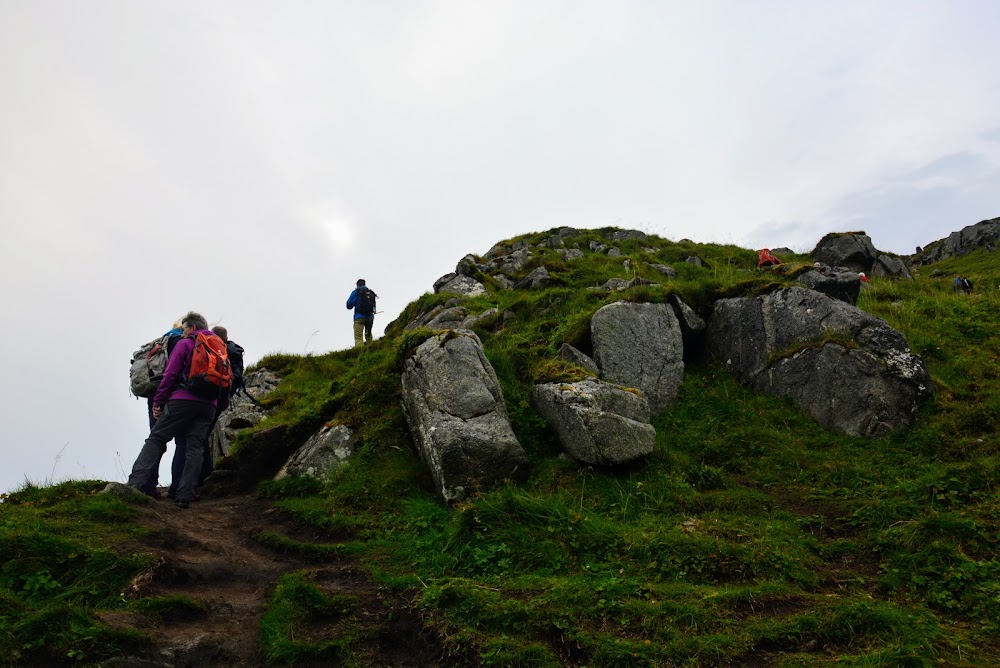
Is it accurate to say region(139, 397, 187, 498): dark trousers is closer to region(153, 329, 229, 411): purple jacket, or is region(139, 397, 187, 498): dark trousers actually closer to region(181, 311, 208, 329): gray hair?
region(153, 329, 229, 411): purple jacket

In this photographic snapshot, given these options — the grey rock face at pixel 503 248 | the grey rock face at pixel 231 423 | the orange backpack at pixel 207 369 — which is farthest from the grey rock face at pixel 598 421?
the grey rock face at pixel 503 248

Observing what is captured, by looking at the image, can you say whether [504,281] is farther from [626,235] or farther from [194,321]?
[194,321]

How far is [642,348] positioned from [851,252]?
18275mm

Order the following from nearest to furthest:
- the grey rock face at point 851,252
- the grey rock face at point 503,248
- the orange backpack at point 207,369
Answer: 1. the orange backpack at point 207,369
2. the grey rock face at point 851,252
3. the grey rock face at point 503,248

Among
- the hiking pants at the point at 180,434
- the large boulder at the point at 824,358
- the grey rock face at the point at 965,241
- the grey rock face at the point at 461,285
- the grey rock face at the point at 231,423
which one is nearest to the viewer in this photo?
the hiking pants at the point at 180,434

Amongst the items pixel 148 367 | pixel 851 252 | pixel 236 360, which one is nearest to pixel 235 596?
pixel 148 367

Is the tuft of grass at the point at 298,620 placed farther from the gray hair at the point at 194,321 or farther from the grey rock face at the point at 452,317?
the grey rock face at the point at 452,317

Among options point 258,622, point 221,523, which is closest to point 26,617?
point 258,622

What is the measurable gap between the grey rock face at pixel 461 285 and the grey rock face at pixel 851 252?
16044mm

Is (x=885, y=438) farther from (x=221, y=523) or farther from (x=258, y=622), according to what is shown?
(x=221, y=523)

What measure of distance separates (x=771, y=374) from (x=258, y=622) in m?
11.0

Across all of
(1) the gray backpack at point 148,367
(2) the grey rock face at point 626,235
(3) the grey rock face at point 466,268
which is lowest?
(1) the gray backpack at point 148,367

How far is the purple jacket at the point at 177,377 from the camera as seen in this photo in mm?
10742

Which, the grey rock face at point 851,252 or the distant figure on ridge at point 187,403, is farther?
the grey rock face at point 851,252
